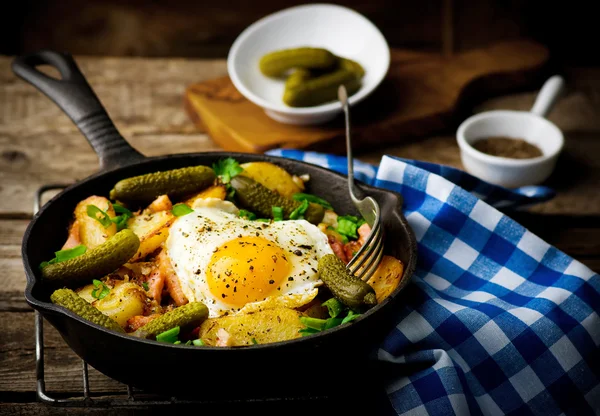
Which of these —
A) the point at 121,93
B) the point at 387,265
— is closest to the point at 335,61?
the point at 121,93

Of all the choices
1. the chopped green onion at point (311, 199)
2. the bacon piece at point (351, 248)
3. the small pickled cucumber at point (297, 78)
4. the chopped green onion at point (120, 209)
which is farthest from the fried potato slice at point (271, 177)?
the small pickled cucumber at point (297, 78)

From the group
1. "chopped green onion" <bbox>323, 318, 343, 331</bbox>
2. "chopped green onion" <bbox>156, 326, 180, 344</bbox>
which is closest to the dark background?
"chopped green onion" <bbox>323, 318, 343, 331</bbox>

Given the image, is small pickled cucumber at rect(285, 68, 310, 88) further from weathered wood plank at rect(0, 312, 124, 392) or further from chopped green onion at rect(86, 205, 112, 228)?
weathered wood plank at rect(0, 312, 124, 392)

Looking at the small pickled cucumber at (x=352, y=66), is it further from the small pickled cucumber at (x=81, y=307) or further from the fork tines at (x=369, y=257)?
the small pickled cucumber at (x=81, y=307)

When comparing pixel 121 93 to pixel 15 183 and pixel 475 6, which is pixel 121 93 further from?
pixel 475 6

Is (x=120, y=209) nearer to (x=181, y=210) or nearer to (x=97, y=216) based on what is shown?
(x=97, y=216)
